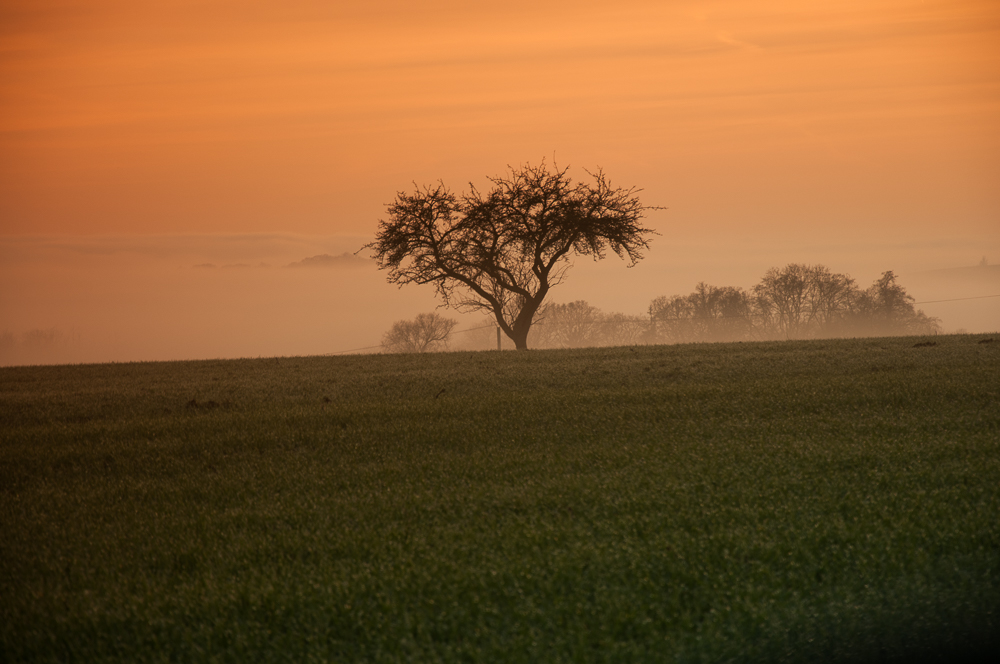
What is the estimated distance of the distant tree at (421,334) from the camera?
8331 cm

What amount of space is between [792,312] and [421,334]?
41036 mm

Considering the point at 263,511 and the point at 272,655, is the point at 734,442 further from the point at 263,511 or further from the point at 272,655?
the point at 272,655

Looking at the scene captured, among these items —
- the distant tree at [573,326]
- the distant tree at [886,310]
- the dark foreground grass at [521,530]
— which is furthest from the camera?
the distant tree at [573,326]

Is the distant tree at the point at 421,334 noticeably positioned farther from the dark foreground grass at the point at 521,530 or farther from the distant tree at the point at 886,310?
the dark foreground grass at the point at 521,530

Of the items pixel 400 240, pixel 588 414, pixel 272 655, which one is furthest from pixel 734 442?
pixel 400 240

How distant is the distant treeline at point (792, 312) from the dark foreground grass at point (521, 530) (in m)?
62.4

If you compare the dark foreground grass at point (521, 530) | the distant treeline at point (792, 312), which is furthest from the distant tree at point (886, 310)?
the dark foreground grass at point (521, 530)

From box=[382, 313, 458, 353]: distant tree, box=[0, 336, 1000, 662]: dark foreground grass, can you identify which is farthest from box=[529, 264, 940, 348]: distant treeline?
box=[0, 336, 1000, 662]: dark foreground grass

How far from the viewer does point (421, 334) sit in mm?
84938

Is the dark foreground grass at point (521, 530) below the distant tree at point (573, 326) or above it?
below

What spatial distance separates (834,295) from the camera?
73125 mm

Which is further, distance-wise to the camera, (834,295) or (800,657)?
(834,295)

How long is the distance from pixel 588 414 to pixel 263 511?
4462 millimetres

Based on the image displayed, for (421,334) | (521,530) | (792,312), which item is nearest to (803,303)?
(792,312)
